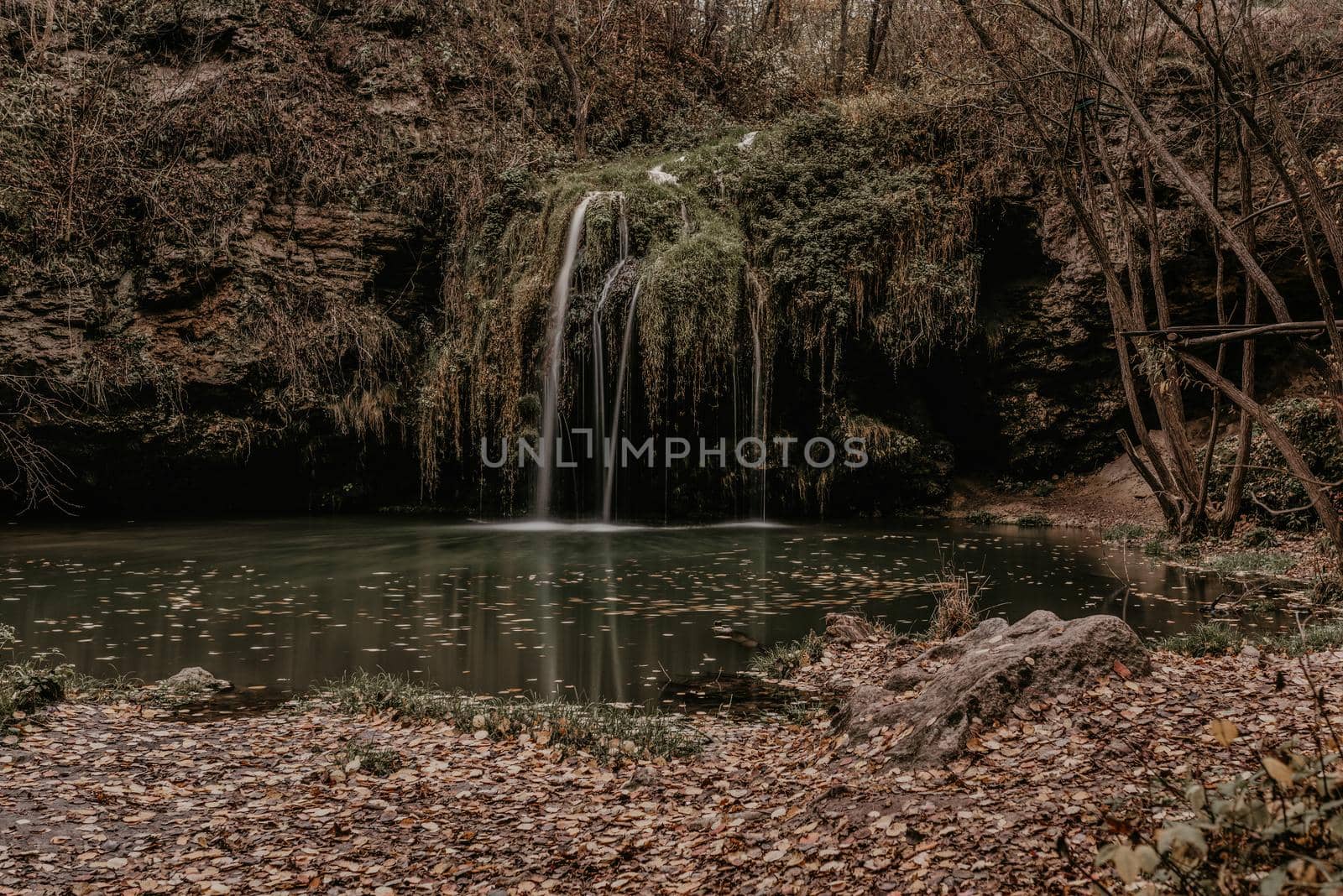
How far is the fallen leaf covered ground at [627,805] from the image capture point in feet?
11.3

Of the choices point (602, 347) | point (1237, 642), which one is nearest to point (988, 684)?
point (1237, 642)

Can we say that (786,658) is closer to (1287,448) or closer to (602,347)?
(1287,448)

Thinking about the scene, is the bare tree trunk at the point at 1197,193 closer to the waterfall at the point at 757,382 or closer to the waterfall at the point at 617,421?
the waterfall at the point at 757,382

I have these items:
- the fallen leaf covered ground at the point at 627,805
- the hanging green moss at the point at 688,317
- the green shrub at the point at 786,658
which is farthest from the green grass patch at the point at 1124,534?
the fallen leaf covered ground at the point at 627,805

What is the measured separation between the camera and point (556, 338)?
16234mm

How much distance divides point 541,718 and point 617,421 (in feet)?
Answer: 35.5

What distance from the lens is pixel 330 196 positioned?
1805 centimetres

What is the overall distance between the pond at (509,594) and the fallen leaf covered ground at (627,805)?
1513 mm

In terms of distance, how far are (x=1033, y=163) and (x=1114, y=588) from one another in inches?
391

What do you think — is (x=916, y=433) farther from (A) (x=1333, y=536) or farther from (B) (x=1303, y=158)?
(B) (x=1303, y=158)

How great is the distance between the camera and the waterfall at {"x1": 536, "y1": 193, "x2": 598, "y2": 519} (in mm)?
16234

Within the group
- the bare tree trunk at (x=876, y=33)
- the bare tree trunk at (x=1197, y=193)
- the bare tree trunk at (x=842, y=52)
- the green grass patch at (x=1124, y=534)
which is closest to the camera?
the bare tree trunk at (x=1197, y=193)

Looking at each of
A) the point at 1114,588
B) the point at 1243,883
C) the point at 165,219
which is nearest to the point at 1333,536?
the point at 1114,588

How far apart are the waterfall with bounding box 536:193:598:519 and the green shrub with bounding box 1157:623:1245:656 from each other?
11.4 meters
